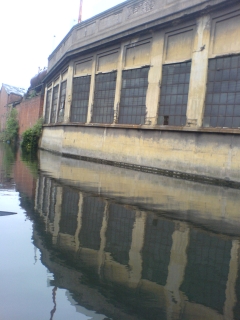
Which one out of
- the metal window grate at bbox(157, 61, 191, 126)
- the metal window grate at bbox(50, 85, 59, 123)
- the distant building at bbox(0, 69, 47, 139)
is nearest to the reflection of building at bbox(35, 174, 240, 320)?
the metal window grate at bbox(157, 61, 191, 126)

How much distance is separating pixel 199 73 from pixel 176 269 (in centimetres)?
1146

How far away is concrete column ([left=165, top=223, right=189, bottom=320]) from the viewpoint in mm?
2960

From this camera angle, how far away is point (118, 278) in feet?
11.5

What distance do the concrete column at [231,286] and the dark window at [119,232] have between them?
107cm

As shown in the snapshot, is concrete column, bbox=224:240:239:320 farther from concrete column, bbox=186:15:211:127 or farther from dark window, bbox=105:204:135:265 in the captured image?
concrete column, bbox=186:15:211:127

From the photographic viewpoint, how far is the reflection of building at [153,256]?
10.1 ft

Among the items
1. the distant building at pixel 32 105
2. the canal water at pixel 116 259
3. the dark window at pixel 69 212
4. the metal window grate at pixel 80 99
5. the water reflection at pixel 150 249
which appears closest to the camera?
the canal water at pixel 116 259

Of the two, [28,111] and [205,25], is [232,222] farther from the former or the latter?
[28,111]

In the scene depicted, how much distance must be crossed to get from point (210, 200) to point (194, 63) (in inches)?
293

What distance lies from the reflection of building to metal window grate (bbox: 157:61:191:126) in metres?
8.94

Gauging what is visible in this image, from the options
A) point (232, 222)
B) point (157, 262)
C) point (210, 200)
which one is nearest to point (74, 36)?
point (210, 200)

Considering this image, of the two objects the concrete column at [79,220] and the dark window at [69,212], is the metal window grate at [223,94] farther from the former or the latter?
the concrete column at [79,220]

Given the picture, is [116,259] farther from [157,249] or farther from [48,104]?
[48,104]

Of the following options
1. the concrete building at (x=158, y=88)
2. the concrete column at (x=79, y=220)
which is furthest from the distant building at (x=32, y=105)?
the concrete column at (x=79, y=220)
